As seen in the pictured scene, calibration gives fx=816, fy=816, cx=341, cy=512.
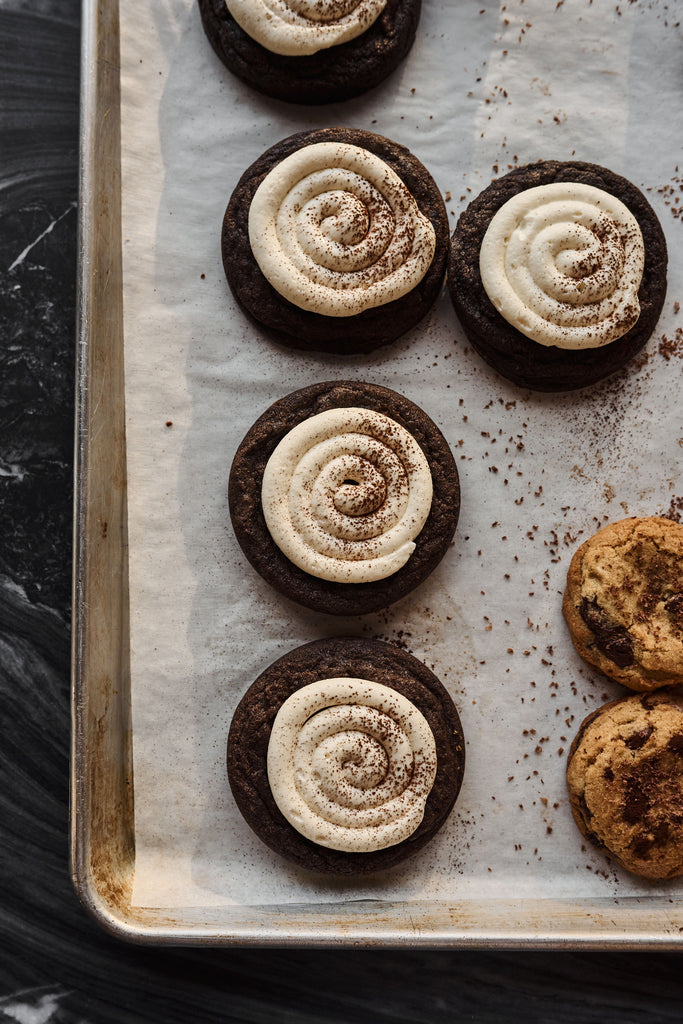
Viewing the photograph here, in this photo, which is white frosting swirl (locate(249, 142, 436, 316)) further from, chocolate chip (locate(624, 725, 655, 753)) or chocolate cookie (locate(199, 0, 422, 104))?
chocolate chip (locate(624, 725, 655, 753))

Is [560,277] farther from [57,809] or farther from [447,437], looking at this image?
[57,809]

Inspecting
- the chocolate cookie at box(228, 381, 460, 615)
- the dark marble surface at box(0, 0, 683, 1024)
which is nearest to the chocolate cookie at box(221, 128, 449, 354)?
the chocolate cookie at box(228, 381, 460, 615)

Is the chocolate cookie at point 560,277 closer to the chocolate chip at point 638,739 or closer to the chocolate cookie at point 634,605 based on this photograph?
the chocolate cookie at point 634,605

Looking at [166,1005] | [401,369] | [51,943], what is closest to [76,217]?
[401,369]

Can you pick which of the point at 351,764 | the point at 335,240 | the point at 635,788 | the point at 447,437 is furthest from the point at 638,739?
the point at 335,240

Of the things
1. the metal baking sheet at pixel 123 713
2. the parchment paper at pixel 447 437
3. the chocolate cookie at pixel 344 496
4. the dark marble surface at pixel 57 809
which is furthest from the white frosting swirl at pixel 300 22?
the chocolate cookie at pixel 344 496

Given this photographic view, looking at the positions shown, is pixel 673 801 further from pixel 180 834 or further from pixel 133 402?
pixel 133 402
